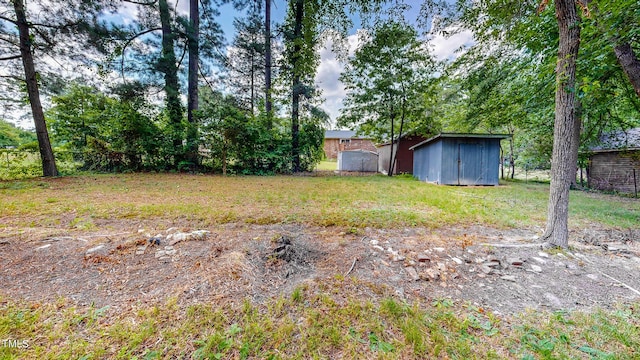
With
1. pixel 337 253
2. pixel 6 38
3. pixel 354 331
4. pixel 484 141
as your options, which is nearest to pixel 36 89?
pixel 6 38

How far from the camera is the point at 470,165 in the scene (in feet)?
30.7

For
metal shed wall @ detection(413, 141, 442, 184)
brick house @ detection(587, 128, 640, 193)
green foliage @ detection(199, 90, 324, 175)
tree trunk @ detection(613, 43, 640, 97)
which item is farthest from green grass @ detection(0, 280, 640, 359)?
brick house @ detection(587, 128, 640, 193)

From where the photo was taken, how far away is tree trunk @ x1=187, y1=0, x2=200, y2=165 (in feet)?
31.2

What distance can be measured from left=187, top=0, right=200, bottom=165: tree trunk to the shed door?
37.1 ft

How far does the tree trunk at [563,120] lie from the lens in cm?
251

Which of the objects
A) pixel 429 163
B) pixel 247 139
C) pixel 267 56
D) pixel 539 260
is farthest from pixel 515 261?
pixel 267 56

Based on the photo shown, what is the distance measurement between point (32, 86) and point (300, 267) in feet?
32.9

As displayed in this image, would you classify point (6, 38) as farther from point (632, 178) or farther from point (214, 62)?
point (632, 178)

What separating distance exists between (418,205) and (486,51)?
4.73 meters

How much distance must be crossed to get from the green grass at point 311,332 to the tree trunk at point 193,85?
961 centimetres

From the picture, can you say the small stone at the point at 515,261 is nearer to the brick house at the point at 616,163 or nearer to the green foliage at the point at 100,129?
the brick house at the point at 616,163

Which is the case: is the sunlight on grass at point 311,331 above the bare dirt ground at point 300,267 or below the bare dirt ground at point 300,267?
below

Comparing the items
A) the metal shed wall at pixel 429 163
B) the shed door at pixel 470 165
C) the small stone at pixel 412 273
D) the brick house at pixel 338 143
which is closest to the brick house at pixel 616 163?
the shed door at pixel 470 165

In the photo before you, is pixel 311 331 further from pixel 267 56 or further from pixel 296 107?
pixel 267 56
